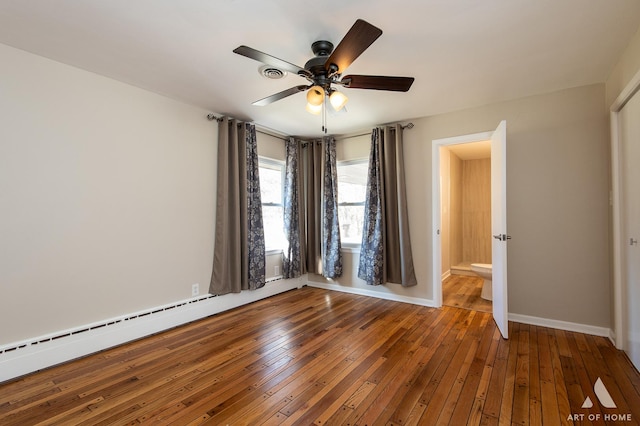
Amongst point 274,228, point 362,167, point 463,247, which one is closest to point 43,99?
point 274,228

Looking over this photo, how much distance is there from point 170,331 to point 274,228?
1959mm

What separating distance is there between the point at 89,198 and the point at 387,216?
3.24 metres

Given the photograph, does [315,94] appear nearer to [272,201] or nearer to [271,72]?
[271,72]

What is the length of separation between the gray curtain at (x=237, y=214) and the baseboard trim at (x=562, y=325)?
3.04m

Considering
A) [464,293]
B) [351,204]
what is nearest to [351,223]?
[351,204]

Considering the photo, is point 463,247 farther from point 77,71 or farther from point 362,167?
point 77,71

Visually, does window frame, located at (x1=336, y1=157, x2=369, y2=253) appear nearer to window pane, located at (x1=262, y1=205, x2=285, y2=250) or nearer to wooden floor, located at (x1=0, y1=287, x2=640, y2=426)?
window pane, located at (x1=262, y1=205, x2=285, y2=250)

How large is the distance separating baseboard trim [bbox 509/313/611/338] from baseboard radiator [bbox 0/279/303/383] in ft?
10.7

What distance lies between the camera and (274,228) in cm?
451

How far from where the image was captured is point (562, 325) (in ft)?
9.69

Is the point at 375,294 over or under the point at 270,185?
under

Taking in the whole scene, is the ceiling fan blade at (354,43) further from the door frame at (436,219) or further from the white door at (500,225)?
the door frame at (436,219)

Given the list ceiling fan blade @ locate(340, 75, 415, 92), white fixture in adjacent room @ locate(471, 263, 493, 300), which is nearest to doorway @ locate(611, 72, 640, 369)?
white fixture in adjacent room @ locate(471, 263, 493, 300)

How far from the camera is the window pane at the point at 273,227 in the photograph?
4.39m
